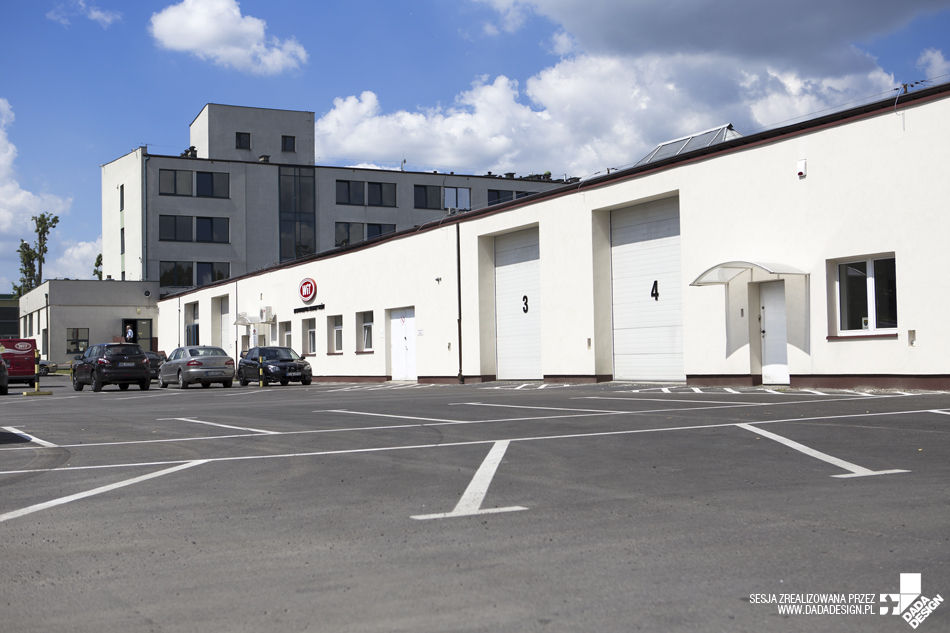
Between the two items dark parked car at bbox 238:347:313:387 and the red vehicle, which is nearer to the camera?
dark parked car at bbox 238:347:313:387

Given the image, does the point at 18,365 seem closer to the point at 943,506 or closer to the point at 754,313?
the point at 754,313

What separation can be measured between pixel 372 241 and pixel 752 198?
1955cm

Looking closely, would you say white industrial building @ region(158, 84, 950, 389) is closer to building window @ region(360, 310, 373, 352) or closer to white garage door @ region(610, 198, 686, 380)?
white garage door @ region(610, 198, 686, 380)

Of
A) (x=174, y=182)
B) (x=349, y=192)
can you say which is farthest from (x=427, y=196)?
(x=174, y=182)

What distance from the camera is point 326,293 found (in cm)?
3956

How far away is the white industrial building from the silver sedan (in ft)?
19.3

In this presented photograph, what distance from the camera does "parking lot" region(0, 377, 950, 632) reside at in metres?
3.96

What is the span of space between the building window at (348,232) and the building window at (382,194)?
2.00 meters

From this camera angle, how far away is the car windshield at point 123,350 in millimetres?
31609

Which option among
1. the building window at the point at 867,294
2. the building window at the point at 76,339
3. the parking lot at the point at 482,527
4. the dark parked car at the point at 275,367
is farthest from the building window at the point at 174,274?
the parking lot at the point at 482,527

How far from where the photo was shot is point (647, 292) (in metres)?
23.6

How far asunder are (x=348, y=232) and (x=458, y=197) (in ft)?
29.8

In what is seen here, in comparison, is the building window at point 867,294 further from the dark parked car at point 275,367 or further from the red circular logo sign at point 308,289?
the red circular logo sign at point 308,289

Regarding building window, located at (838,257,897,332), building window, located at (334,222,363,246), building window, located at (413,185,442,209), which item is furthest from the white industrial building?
building window, located at (413,185,442,209)
